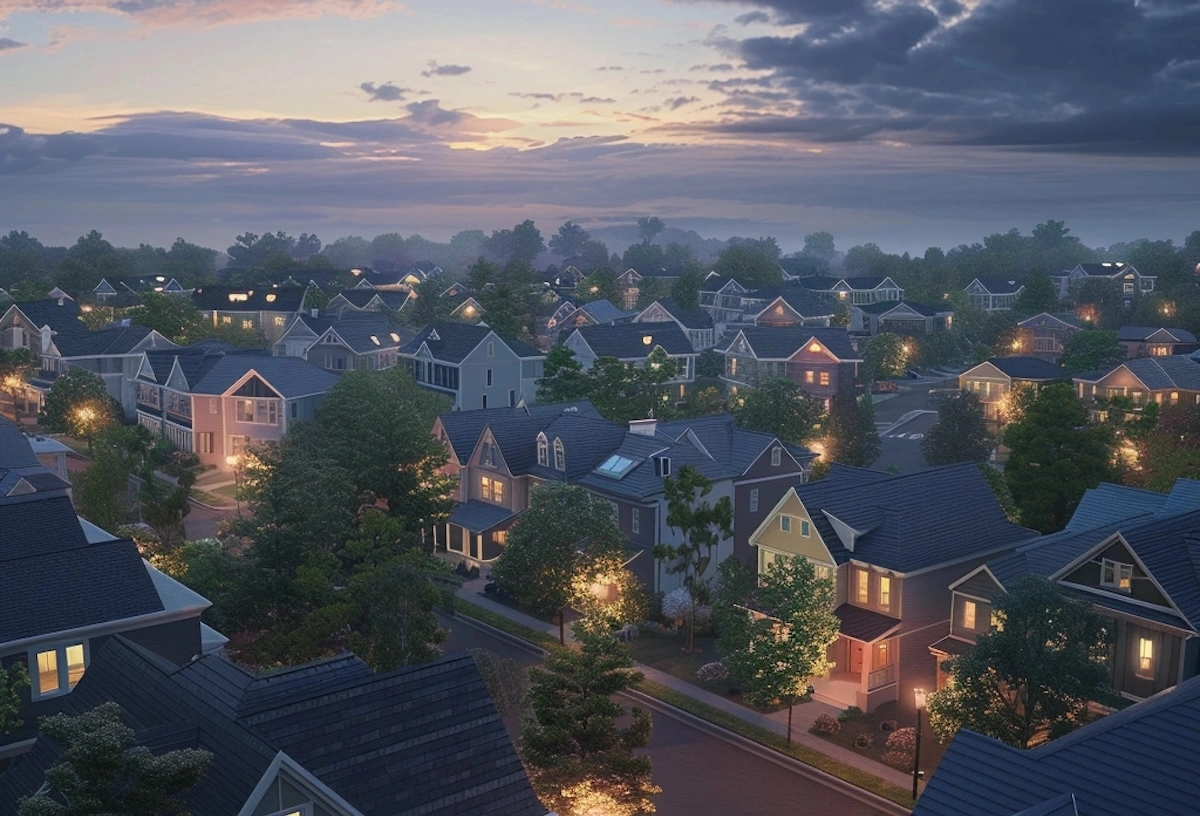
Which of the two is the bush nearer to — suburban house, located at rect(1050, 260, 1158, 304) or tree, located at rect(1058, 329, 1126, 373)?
tree, located at rect(1058, 329, 1126, 373)

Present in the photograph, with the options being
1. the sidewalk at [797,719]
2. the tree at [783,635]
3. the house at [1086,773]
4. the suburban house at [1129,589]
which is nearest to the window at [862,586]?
the tree at [783,635]

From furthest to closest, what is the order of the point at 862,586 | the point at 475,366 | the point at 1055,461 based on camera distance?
the point at 475,366, the point at 1055,461, the point at 862,586

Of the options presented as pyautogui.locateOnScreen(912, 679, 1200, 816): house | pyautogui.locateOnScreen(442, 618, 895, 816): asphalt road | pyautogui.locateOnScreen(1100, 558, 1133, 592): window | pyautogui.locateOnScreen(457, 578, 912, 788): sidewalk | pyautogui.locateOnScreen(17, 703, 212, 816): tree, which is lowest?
pyautogui.locateOnScreen(457, 578, 912, 788): sidewalk

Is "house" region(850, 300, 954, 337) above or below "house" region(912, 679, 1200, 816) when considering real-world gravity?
below


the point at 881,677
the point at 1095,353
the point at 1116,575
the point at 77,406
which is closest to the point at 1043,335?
the point at 1095,353

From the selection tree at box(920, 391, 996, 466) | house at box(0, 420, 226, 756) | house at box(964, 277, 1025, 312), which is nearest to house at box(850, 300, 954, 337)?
house at box(964, 277, 1025, 312)

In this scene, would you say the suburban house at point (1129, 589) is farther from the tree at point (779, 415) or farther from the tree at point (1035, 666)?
the tree at point (779, 415)

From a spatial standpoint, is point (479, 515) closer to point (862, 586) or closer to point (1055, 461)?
point (862, 586)
